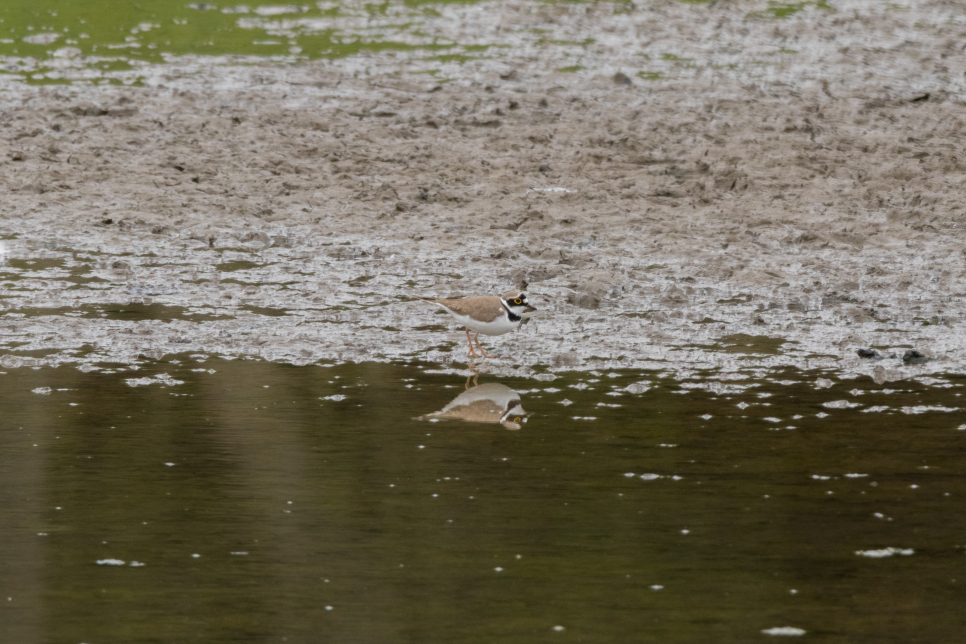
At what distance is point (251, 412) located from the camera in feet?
25.6

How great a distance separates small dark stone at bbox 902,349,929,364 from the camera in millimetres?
8664

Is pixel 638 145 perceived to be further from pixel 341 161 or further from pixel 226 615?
pixel 226 615

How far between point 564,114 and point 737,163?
2.76 m

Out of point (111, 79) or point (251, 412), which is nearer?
point (251, 412)

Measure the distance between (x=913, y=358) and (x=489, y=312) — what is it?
2.54 meters

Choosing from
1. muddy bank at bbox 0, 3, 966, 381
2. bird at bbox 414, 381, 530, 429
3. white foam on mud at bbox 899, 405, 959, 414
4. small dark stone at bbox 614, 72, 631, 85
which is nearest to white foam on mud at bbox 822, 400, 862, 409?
white foam on mud at bbox 899, 405, 959, 414

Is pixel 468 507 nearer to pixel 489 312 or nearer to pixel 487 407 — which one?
pixel 487 407

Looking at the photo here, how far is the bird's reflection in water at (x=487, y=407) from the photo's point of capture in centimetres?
773

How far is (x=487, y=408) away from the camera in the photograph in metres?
7.95

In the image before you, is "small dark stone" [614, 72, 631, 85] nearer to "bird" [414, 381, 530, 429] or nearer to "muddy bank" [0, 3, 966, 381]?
"muddy bank" [0, 3, 966, 381]

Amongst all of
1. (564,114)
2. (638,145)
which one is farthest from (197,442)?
(564,114)

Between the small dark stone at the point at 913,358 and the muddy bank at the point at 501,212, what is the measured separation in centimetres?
7

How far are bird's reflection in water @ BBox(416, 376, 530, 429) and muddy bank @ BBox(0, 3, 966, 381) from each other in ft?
1.64

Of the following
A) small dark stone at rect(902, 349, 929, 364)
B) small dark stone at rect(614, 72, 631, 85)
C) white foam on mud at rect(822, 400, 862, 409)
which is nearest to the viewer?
white foam on mud at rect(822, 400, 862, 409)
